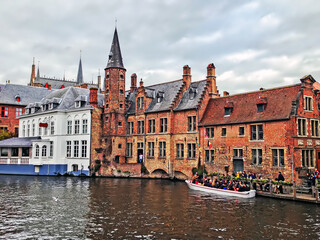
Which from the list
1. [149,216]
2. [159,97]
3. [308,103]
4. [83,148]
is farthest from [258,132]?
[83,148]

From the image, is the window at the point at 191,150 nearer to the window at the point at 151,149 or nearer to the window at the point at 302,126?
the window at the point at 151,149

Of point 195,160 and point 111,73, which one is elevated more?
point 111,73

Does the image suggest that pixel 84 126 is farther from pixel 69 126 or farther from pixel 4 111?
pixel 4 111

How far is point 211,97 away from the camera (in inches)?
1757

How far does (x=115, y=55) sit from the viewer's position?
51.1m

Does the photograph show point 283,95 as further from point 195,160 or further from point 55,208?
point 55,208

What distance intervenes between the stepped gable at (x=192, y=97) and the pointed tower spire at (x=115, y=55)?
11.5 metres

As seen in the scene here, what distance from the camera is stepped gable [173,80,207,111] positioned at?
44.2 m

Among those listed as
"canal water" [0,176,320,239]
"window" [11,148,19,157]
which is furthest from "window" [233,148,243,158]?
"window" [11,148,19,157]

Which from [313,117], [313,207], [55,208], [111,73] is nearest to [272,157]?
[313,117]

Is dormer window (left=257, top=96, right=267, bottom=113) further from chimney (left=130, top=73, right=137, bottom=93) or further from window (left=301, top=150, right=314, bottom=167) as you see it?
chimney (left=130, top=73, right=137, bottom=93)

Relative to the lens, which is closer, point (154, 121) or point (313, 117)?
point (313, 117)

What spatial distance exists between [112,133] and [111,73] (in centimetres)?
907

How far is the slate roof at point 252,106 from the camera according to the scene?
35000 millimetres
